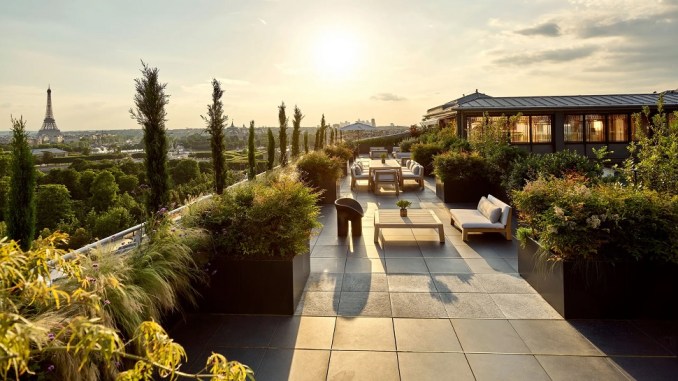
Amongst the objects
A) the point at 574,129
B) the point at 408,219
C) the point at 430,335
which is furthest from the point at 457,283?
the point at 574,129

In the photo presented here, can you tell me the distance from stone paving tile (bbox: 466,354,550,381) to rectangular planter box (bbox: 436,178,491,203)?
25.3ft

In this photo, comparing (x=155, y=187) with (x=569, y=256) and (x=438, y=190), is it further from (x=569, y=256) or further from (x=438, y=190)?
(x=438, y=190)

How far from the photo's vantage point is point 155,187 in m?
7.36

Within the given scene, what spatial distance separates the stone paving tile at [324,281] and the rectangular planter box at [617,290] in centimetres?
245

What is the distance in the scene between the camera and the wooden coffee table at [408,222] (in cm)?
690

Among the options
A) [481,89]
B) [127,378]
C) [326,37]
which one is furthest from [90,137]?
[127,378]

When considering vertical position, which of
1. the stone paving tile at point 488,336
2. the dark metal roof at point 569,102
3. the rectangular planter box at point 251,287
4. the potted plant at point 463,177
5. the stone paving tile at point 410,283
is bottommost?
the stone paving tile at point 488,336

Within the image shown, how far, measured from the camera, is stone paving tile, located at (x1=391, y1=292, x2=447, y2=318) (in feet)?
13.6

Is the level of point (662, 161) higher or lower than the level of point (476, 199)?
higher

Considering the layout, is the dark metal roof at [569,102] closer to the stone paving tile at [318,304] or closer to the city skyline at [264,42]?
the city skyline at [264,42]

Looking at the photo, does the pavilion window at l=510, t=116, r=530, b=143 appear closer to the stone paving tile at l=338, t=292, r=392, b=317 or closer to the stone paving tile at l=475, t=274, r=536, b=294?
the stone paving tile at l=475, t=274, r=536, b=294

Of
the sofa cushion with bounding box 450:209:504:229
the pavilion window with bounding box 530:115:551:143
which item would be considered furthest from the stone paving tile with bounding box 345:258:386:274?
the pavilion window with bounding box 530:115:551:143

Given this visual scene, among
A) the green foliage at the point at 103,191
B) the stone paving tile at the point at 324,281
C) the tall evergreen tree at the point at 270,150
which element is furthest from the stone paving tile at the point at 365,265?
the green foliage at the point at 103,191

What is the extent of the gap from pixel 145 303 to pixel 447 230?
19.5 feet
